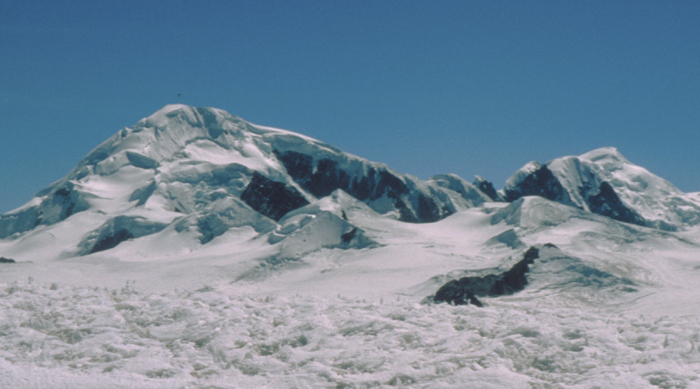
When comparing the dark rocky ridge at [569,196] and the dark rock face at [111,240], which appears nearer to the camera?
the dark rock face at [111,240]

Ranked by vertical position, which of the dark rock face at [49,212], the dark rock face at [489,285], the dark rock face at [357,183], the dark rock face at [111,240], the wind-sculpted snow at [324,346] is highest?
the dark rock face at [357,183]

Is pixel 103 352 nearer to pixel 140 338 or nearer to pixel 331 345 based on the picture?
pixel 140 338

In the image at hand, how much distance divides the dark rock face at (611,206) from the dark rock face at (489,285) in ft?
370

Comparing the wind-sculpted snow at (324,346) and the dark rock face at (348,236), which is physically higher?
the dark rock face at (348,236)

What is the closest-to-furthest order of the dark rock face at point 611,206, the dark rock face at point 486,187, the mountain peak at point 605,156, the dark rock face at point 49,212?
the dark rock face at point 49,212
the dark rock face at point 611,206
the dark rock face at point 486,187
the mountain peak at point 605,156

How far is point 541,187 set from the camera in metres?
142

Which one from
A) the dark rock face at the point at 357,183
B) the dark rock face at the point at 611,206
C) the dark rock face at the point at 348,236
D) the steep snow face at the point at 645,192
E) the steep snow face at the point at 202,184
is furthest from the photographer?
the dark rock face at the point at 611,206

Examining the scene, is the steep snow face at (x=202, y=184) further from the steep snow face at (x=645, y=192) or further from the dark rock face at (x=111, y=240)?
the steep snow face at (x=645, y=192)

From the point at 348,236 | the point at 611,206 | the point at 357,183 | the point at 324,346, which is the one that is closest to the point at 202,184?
the point at 357,183

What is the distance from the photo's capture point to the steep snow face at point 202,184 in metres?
68.5

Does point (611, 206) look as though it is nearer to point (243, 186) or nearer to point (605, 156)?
point (605, 156)

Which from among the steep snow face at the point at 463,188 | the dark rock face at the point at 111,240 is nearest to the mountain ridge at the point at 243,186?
the dark rock face at the point at 111,240

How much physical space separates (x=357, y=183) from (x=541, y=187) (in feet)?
158

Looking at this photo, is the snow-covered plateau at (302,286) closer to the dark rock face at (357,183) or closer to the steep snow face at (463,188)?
the dark rock face at (357,183)
